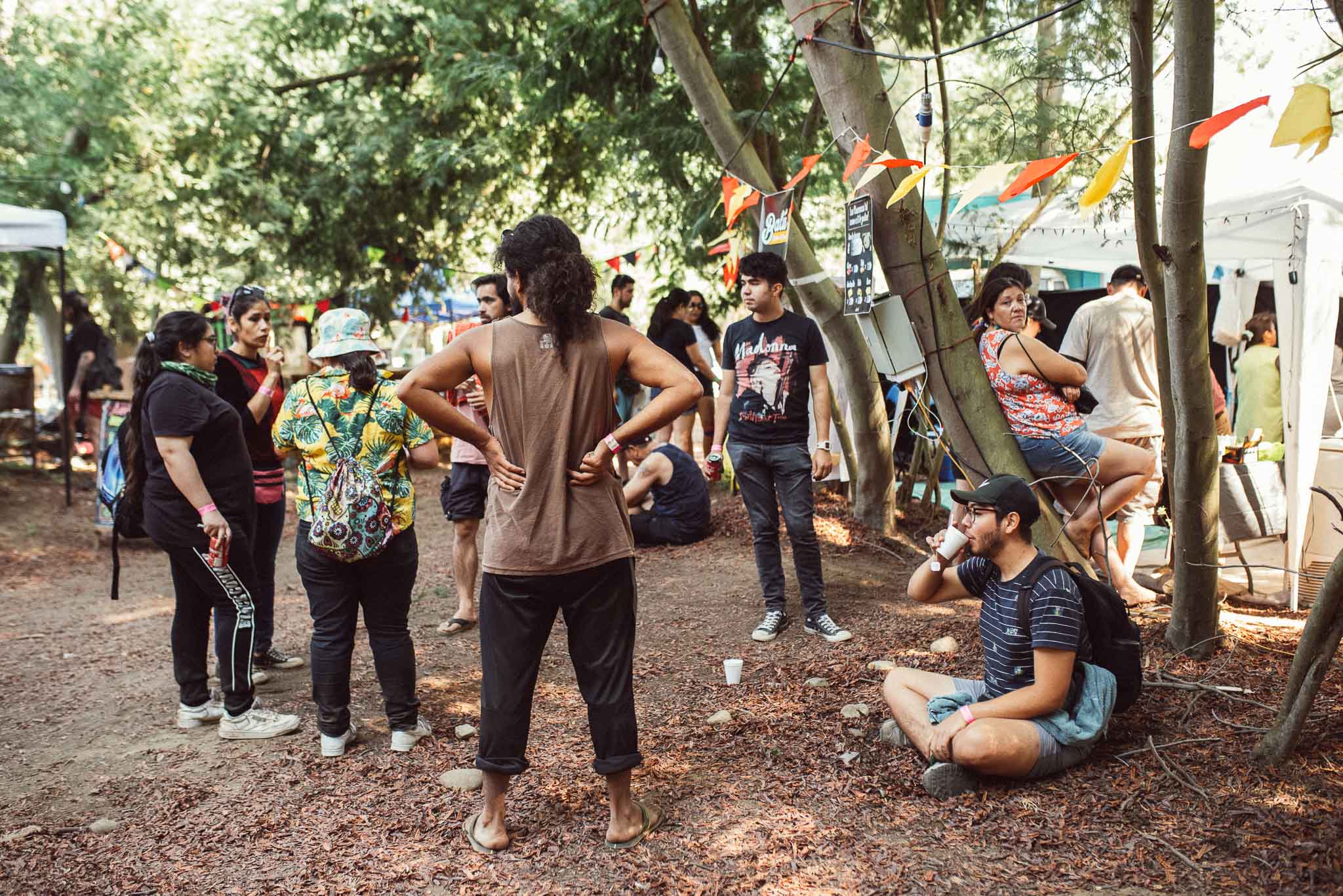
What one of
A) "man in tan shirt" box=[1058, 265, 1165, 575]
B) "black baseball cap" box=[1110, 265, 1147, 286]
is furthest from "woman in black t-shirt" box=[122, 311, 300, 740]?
"black baseball cap" box=[1110, 265, 1147, 286]

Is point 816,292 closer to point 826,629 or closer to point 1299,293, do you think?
point 826,629

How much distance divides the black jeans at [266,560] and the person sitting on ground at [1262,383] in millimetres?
6946

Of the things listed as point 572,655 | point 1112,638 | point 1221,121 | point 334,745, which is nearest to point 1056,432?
point 1112,638

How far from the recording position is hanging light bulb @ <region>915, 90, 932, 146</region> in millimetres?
4594

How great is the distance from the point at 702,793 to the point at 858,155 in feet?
9.36

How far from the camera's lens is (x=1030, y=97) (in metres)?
7.29

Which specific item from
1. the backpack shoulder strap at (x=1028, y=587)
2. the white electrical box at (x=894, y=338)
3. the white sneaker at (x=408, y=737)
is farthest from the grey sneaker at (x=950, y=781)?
the white sneaker at (x=408, y=737)

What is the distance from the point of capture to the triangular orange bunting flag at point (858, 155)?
464cm

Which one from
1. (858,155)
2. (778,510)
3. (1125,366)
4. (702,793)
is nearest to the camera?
(702,793)

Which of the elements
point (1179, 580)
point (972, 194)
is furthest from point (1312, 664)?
point (972, 194)

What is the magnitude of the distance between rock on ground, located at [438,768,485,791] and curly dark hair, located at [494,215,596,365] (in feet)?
5.70

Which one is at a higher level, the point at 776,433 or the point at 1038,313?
the point at 1038,313

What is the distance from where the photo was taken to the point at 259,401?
4.85m

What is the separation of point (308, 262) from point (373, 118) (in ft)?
7.28
